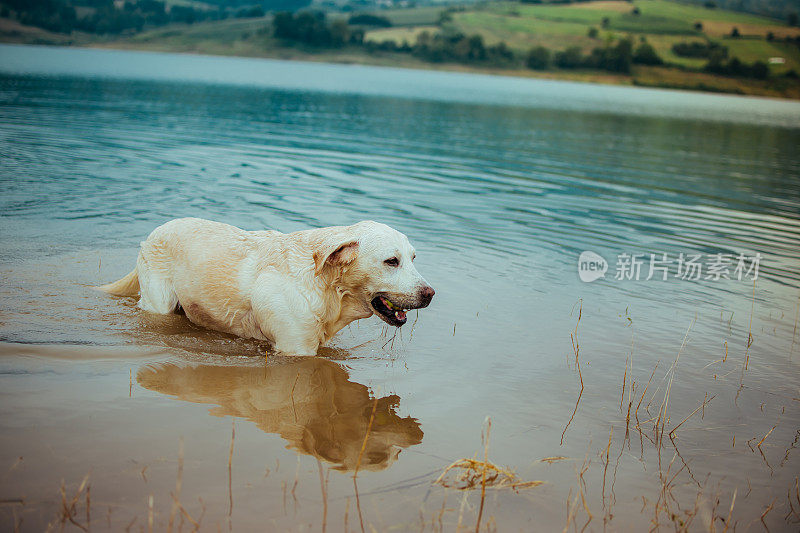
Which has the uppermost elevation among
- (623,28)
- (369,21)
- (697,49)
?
(369,21)

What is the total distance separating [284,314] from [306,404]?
1.14m

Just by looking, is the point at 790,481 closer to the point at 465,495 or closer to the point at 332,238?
the point at 465,495

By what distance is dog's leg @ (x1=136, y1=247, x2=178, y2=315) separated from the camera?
8247mm

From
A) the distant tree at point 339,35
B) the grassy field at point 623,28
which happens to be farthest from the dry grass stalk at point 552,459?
the distant tree at point 339,35

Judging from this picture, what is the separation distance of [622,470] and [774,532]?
1305 millimetres

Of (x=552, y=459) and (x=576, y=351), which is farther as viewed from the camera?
(x=576, y=351)

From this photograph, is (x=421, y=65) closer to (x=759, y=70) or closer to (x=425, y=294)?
(x=759, y=70)

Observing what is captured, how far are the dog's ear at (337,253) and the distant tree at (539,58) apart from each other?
153597 mm

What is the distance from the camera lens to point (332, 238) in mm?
7305

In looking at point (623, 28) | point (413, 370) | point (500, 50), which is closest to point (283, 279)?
point (413, 370)

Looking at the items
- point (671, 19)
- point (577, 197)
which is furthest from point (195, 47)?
point (577, 197)

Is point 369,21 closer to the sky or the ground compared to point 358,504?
closer to the sky

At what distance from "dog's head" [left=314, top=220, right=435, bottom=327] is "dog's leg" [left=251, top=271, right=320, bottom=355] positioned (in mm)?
472

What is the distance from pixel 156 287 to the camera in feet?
27.0
